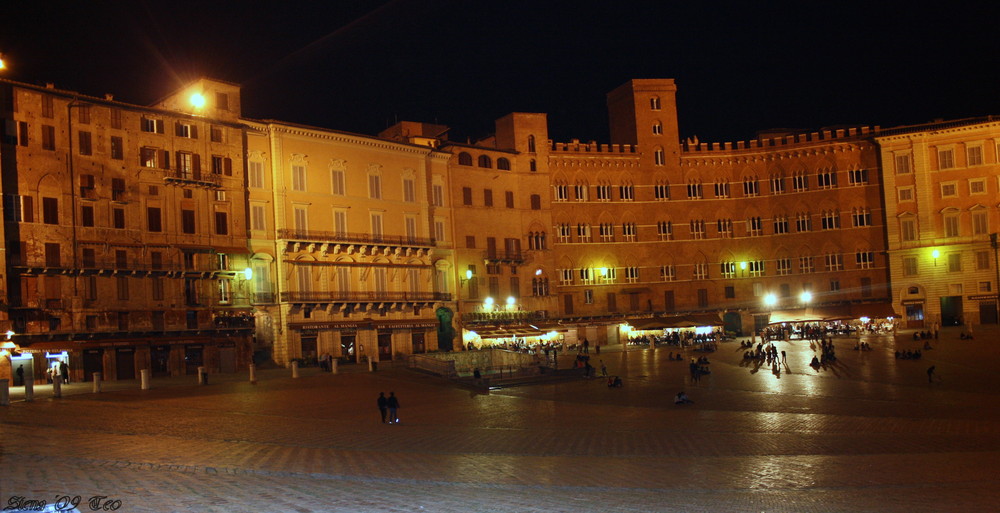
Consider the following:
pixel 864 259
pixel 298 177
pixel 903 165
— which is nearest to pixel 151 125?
pixel 298 177

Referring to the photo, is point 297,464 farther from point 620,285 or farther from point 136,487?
point 620,285

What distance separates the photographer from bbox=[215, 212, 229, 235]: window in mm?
49869

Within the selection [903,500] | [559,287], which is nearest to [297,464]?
[903,500]

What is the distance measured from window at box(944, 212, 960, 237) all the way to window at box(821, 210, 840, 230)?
740 centimetres

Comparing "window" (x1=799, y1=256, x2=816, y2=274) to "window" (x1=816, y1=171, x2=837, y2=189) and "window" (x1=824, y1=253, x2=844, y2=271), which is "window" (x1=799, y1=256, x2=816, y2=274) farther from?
"window" (x1=816, y1=171, x2=837, y2=189)

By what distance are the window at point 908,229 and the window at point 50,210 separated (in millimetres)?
56152

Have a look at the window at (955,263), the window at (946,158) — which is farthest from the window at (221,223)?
the window at (946,158)

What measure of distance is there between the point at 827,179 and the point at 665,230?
12.9m

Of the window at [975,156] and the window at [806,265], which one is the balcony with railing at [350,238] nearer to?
the window at [806,265]

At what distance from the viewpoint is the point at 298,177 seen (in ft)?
178

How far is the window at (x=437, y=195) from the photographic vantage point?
62.5 m

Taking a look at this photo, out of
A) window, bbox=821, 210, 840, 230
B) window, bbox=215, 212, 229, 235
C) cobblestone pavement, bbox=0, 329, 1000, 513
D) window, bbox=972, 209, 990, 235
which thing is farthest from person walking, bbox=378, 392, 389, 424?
window, bbox=972, 209, 990, 235

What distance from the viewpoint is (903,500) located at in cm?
1594

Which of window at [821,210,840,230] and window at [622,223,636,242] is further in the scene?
window at [622,223,636,242]
